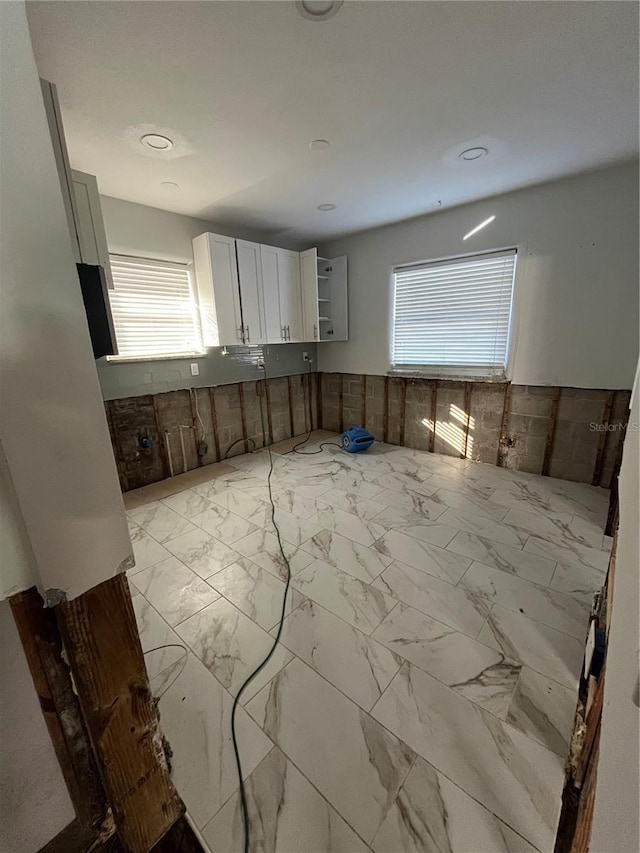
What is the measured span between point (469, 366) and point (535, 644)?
277 cm

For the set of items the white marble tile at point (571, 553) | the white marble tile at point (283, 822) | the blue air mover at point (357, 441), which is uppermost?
the blue air mover at point (357, 441)

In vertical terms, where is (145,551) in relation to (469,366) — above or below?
below

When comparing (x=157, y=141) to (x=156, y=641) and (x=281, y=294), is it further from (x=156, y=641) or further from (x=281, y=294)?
(x=156, y=641)

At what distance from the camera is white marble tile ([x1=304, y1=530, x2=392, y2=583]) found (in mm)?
2186

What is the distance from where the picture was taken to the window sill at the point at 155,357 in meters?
3.10

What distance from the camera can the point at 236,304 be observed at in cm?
365

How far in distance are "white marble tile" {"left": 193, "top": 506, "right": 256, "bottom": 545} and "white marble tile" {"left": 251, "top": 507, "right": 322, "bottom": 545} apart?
0.34 ft

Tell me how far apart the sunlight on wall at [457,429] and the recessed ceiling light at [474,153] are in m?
2.31

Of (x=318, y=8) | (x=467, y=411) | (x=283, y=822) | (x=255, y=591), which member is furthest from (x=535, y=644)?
(x=318, y=8)

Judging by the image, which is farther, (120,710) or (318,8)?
(318,8)

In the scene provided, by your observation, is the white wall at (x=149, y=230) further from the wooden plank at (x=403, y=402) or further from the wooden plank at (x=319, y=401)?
the wooden plank at (x=403, y=402)

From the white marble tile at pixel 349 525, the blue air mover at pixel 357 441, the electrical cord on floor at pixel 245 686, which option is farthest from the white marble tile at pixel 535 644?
the blue air mover at pixel 357 441

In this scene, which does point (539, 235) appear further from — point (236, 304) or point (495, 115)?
point (236, 304)

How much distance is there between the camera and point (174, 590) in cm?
207
